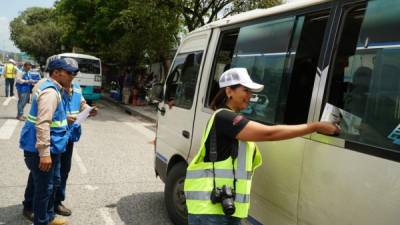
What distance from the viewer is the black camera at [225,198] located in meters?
2.51

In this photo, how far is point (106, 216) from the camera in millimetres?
4945

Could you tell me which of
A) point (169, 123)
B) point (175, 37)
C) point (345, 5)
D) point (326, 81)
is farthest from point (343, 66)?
point (175, 37)

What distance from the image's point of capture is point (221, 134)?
2.56 m

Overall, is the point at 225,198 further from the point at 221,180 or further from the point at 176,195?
the point at 176,195

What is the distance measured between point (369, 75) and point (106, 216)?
3.56 metres

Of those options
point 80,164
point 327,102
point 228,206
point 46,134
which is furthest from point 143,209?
point 327,102

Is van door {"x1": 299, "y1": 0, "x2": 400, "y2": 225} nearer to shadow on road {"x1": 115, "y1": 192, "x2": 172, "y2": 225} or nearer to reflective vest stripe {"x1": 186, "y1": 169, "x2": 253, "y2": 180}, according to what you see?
reflective vest stripe {"x1": 186, "y1": 169, "x2": 253, "y2": 180}

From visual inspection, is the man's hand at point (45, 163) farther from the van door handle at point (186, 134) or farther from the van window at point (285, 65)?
the van window at point (285, 65)

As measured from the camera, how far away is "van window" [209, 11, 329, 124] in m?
2.95

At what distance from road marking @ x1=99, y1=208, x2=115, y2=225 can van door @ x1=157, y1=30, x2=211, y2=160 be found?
944 mm

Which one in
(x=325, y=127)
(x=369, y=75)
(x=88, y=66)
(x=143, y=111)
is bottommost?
(x=143, y=111)

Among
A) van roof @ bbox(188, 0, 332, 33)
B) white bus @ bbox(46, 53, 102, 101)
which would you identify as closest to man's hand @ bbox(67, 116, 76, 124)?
van roof @ bbox(188, 0, 332, 33)

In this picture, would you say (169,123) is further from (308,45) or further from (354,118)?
(354,118)

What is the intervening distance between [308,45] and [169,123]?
235 centimetres
